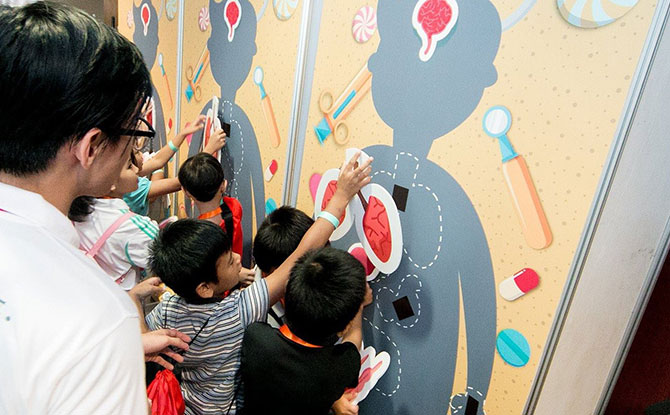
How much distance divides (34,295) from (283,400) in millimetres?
694


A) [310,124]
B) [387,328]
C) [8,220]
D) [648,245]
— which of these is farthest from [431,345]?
[8,220]

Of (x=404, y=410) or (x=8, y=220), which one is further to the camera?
(x=404, y=410)

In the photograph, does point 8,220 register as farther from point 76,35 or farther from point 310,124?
point 310,124

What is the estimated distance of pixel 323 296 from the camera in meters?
0.97

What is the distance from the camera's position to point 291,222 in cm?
130

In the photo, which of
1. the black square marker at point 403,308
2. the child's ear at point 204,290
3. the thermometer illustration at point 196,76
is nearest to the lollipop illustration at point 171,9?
the thermometer illustration at point 196,76

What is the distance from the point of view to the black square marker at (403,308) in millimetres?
1082

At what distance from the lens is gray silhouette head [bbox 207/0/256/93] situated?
1649 mm

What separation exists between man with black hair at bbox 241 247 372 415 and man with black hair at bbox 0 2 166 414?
501 mm

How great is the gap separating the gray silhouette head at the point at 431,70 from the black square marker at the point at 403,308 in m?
0.42

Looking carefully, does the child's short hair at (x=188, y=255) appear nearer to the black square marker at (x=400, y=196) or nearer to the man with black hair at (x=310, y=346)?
the man with black hair at (x=310, y=346)

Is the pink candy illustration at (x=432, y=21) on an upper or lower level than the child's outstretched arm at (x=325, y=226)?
upper

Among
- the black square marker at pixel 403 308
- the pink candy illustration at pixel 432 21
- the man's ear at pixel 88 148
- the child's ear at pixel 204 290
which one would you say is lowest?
the child's ear at pixel 204 290

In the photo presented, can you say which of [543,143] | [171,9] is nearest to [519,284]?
[543,143]
